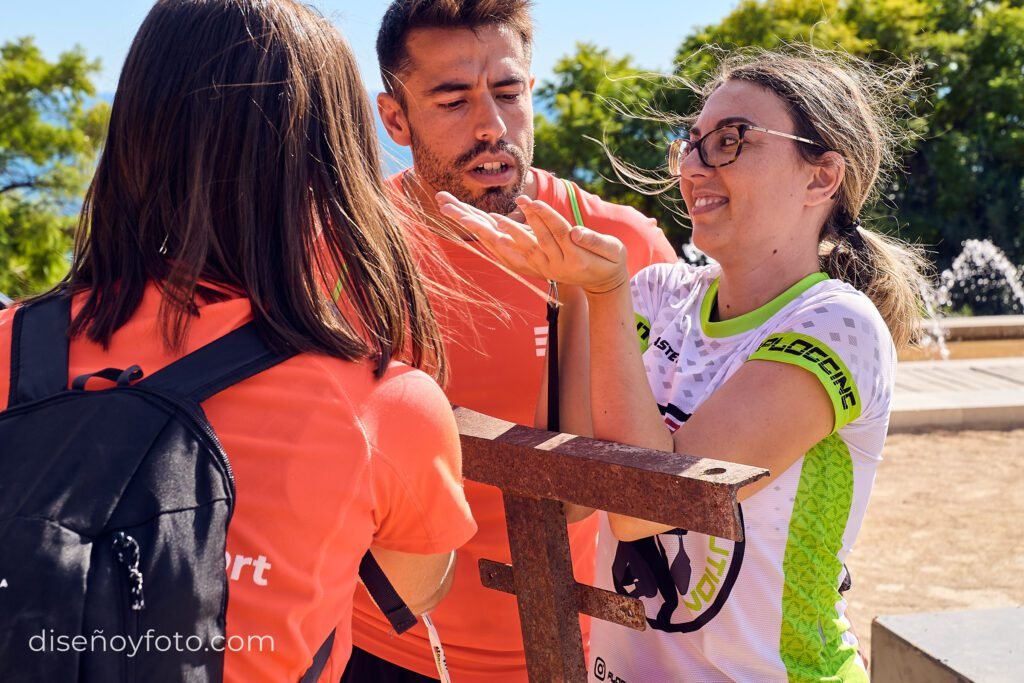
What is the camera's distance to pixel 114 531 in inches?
41.2

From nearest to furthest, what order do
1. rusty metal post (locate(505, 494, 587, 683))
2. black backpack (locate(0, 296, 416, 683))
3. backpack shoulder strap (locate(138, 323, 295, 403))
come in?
Answer: 1. black backpack (locate(0, 296, 416, 683))
2. backpack shoulder strap (locate(138, 323, 295, 403))
3. rusty metal post (locate(505, 494, 587, 683))

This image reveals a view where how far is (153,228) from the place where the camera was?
1.32 m

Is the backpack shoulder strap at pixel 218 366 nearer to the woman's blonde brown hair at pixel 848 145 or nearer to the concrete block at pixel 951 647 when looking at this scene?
the woman's blonde brown hair at pixel 848 145

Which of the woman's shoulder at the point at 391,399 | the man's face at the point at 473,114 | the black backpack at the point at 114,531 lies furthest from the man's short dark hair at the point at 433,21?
the black backpack at the point at 114,531

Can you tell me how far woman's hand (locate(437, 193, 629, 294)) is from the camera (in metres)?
1.61

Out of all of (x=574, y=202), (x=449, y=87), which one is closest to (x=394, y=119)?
(x=449, y=87)

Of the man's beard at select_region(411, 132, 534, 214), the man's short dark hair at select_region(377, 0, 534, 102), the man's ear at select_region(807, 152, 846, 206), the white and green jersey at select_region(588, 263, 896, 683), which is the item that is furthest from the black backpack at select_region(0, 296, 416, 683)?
the man's short dark hair at select_region(377, 0, 534, 102)

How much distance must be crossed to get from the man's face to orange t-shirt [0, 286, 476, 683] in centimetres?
127

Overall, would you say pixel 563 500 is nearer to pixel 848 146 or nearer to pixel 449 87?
pixel 848 146

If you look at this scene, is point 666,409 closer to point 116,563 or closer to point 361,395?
point 361,395

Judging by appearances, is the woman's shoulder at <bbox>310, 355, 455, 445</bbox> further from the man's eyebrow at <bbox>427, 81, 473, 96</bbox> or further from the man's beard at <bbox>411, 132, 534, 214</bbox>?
the man's eyebrow at <bbox>427, 81, 473, 96</bbox>

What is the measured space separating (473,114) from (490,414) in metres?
0.71

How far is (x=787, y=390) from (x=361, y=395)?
0.74 metres

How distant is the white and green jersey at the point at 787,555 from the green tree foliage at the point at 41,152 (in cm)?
962
